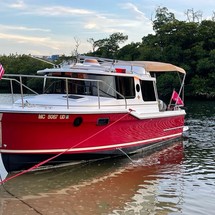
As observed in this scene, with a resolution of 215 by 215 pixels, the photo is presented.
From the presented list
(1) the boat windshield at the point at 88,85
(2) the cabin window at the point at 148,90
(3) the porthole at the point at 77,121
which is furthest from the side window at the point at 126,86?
(3) the porthole at the point at 77,121

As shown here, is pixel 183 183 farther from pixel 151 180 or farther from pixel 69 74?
pixel 69 74

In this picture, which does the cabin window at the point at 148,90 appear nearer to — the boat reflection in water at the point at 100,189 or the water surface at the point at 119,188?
the water surface at the point at 119,188

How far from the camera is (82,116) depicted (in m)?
10.5

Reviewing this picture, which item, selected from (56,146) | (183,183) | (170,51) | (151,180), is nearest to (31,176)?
(56,146)

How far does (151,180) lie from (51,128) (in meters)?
3.10

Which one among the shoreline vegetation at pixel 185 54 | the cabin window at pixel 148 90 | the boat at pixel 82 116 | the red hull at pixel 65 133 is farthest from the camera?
the shoreline vegetation at pixel 185 54

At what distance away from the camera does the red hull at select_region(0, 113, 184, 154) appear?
980 centimetres

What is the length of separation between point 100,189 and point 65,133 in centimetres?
192

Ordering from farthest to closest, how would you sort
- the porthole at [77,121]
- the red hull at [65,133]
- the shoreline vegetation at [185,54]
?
the shoreline vegetation at [185,54] < the porthole at [77,121] < the red hull at [65,133]

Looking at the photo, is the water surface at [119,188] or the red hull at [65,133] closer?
the water surface at [119,188]

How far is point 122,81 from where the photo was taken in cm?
1292

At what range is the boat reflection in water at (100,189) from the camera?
8031mm

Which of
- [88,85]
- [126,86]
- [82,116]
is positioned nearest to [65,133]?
[82,116]

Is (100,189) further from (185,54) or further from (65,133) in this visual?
(185,54)
